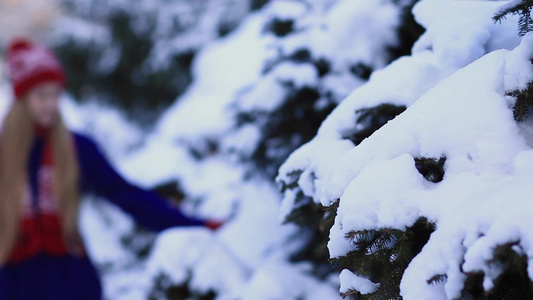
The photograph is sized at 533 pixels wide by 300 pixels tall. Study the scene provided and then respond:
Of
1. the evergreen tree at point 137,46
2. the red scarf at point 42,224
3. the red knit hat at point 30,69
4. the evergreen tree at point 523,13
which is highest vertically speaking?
the evergreen tree at point 137,46

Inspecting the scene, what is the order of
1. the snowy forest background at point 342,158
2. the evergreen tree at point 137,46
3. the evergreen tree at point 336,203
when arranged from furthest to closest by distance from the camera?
1. the evergreen tree at point 137,46
2. the evergreen tree at point 336,203
3. the snowy forest background at point 342,158

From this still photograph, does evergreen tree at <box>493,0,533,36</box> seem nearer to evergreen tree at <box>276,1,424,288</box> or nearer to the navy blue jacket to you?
evergreen tree at <box>276,1,424,288</box>

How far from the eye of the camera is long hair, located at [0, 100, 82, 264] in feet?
7.15

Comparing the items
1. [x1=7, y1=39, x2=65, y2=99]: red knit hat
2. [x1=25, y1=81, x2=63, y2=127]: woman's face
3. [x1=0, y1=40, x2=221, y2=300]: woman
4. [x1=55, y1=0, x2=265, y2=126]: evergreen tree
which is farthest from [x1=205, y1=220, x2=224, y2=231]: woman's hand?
[x1=55, y1=0, x2=265, y2=126]: evergreen tree

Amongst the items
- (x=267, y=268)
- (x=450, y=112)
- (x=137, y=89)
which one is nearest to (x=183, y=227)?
(x=267, y=268)

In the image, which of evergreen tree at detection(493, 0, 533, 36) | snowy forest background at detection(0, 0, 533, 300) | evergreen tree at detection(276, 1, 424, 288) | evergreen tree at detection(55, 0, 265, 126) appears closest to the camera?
snowy forest background at detection(0, 0, 533, 300)

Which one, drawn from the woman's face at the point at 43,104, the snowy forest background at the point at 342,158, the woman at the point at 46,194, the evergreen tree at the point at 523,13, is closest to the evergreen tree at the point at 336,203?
the snowy forest background at the point at 342,158

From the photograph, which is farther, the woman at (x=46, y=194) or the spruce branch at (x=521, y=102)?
the woman at (x=46, y=194)

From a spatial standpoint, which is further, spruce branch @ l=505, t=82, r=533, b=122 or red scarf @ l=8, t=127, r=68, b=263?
red scarf @ l=8, t=127, r=68, b=263

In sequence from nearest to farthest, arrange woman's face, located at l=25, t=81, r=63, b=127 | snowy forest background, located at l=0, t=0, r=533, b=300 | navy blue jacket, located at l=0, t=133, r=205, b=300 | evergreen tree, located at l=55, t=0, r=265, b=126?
snowy forest background, located at l=0, t=0, r=533, b=300
navy blue jacket, located at l=0, t=133, r=205, b=300
woman's face, located at l=25, t=81, r=63, b=127
evergreen tree, located at l=55, t=0, r=265, b=126

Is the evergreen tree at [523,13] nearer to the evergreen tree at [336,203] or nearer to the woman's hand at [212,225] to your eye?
the evergreen tree at [336,203]

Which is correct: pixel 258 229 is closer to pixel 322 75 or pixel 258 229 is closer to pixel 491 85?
pixel 322 75

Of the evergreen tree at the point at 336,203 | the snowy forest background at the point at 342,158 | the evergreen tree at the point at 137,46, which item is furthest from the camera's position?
the evergreen tree at the point at 137,46

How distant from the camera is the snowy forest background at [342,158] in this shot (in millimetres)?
922
